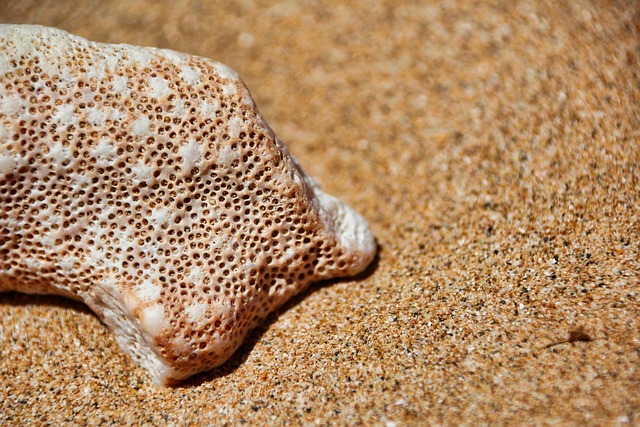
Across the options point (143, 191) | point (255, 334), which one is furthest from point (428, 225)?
point (143, 191)

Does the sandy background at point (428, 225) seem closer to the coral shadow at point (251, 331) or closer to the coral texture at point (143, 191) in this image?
the coral shadow at point (251, 331)

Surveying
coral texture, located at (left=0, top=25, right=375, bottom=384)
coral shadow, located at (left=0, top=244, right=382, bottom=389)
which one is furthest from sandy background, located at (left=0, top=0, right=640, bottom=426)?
coral texture, located at (left=0, top=25, right=375, bottom=384)

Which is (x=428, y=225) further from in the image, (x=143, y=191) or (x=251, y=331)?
(x=143, y=191)

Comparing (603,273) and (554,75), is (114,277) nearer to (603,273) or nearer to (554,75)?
(603,273)

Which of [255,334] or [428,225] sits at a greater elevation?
[428,225]

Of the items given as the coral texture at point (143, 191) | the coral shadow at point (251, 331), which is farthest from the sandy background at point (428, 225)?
the coral texture at point (143, 191)
